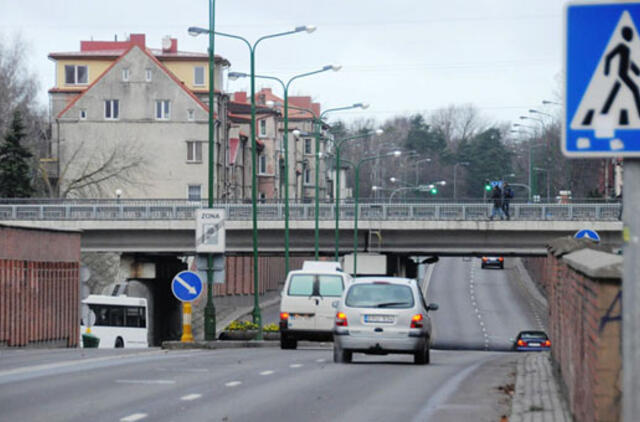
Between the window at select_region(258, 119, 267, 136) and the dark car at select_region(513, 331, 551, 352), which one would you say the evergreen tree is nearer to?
the dark car at select_region(513, 331, 551, 352)

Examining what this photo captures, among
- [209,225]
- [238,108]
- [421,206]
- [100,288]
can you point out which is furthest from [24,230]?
[238,108]

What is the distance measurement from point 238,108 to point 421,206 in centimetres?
5814

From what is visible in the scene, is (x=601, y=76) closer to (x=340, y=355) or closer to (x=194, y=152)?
(x=340, y=355)

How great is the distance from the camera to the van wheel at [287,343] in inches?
1251

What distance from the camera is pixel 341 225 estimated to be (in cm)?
6188

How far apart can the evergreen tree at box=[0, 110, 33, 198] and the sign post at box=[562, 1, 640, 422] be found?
74063 millimetres

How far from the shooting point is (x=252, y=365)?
2100cm

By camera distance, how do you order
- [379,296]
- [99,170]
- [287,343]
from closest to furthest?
[379,296]
[287,343]
[99,170]

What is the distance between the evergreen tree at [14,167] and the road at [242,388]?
53.3 meters

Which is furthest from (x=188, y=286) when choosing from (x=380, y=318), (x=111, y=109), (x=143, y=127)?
(x=111, y=109)

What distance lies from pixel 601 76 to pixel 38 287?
33.3m

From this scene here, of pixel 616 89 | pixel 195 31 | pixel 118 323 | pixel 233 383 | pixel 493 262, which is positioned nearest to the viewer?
pixel 616 89

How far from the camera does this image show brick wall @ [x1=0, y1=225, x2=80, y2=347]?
114ft

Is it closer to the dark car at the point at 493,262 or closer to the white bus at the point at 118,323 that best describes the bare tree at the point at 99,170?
the white bus at the point at 118,323
